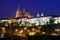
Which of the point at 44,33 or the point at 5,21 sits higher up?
the point at 5,21

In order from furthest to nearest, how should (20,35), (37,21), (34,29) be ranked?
(37,21), (34,29), (20,35)

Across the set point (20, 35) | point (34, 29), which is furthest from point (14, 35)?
point (34, 29)

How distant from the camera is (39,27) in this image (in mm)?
3002

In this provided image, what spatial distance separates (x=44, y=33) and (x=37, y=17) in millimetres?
396

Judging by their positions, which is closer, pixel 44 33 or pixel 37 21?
pixel 44 33

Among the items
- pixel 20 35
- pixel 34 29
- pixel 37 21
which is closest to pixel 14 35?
pixel 20 35

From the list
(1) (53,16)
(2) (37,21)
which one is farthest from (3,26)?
(1) (53,16)

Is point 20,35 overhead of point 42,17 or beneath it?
beneath

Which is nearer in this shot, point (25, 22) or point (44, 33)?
point (44, 33)

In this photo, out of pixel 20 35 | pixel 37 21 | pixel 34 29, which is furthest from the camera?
pixel 37 21

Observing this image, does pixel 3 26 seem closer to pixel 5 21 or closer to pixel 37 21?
pixel 5 21

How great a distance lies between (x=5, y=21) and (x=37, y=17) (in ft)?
1.83

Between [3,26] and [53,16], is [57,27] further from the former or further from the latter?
[3,26]

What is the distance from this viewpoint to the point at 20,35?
2.70 metres
